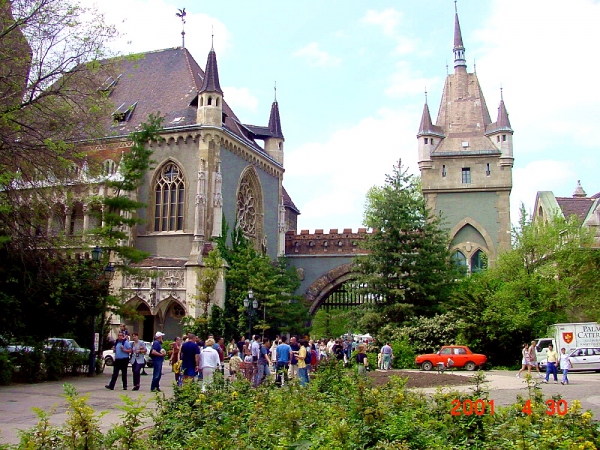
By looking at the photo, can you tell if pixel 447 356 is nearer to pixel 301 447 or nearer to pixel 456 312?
pixel 456 312

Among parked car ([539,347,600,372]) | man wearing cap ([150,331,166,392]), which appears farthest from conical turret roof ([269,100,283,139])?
man wearing cap ([150,331,166,392])

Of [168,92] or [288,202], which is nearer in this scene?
[168,92]

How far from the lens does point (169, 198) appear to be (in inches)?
1390

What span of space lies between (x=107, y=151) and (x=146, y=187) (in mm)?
2933

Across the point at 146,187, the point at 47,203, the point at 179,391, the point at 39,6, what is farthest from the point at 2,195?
the point at 146,187

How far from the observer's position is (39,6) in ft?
48.0

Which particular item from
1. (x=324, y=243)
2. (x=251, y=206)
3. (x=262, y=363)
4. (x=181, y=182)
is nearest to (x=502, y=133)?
(x=324, y=243)

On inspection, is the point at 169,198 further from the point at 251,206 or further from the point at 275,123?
the point at 275,123

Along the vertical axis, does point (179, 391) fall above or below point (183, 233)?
below

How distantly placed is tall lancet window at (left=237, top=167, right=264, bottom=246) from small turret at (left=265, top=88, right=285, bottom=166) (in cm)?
407

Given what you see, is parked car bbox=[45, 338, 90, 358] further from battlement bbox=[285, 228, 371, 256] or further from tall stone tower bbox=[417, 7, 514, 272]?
tall stone tower bbox=[417, 7, 514, 272]

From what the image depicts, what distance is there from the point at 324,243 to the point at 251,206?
5683 millimetres

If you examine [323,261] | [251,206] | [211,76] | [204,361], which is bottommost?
[204,361]

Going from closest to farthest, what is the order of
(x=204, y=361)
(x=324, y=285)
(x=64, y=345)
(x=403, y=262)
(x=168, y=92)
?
1. (x=204, y=361)
2. (x=64, y=345)
3. (x=403, y=262)
4. (x=168, y=92)
5. (x=324, y=285)
